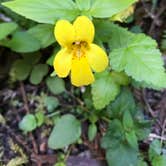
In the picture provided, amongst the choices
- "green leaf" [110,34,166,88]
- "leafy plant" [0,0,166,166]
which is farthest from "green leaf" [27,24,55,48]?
"green leaf" [110,34,166,88]

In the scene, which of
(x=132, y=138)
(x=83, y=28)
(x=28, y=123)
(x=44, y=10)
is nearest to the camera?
A: (x=83, y=28)

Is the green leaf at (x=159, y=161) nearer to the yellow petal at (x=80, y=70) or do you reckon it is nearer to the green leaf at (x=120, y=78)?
the green leaf at (x=120, y=78)

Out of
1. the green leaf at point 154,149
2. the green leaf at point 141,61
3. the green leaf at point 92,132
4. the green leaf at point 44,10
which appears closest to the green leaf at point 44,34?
the green leaf at point 44,10

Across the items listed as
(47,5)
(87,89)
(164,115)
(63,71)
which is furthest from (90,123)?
(47,5)

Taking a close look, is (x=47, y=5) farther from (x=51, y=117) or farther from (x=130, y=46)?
(x=51, y=117)

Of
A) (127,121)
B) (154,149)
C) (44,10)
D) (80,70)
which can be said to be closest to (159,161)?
(154,149)

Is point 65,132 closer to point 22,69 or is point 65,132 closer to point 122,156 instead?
point 122,156

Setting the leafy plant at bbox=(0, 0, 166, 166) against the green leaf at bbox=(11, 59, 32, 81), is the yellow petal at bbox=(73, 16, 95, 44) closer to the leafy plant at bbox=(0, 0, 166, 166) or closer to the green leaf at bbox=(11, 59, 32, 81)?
the leafy plant at bbox=(0, 0, 166, 166)
